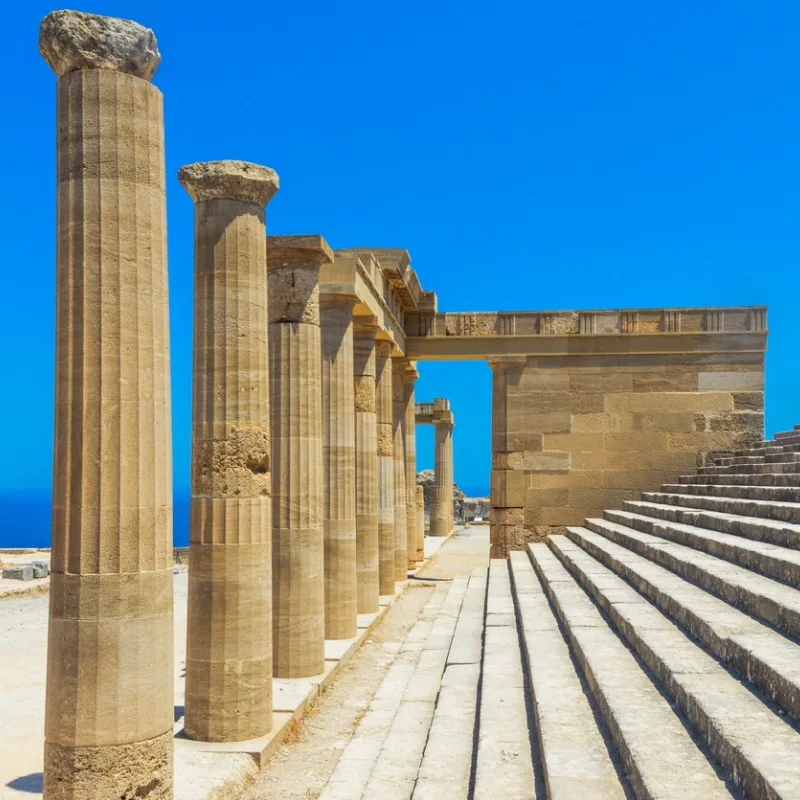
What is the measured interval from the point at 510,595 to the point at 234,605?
6.60 meters

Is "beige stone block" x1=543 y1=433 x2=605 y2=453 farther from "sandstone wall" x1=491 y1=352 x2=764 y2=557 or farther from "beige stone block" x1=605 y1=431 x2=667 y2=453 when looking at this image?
"beige stone block" x1=605 y1=431 x2=667 y2=453

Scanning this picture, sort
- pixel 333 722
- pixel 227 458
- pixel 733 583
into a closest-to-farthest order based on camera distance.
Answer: pixel 733 583, pixel 227 458, pixel 333 722

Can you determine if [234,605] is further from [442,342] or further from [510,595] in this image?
[442,342]

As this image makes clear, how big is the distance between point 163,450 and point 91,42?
8.09 ft

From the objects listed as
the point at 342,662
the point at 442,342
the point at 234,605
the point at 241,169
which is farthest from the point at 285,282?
the point at 442,342

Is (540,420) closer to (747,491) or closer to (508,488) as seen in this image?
(508,488)

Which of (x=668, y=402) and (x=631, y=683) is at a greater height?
(x=668, y=402)

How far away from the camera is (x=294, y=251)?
10.5m

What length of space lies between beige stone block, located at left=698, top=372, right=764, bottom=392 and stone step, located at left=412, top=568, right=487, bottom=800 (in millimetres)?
9411

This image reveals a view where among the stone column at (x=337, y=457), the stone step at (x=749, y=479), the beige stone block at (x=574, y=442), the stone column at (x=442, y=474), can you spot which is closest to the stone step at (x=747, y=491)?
the stone step at (x=749, y=479)

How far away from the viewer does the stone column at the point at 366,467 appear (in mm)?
15648

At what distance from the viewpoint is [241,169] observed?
8.45 metres

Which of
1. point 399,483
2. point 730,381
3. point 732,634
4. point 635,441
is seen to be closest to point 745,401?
point 730,381

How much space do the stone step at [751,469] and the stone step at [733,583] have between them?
1991mm
